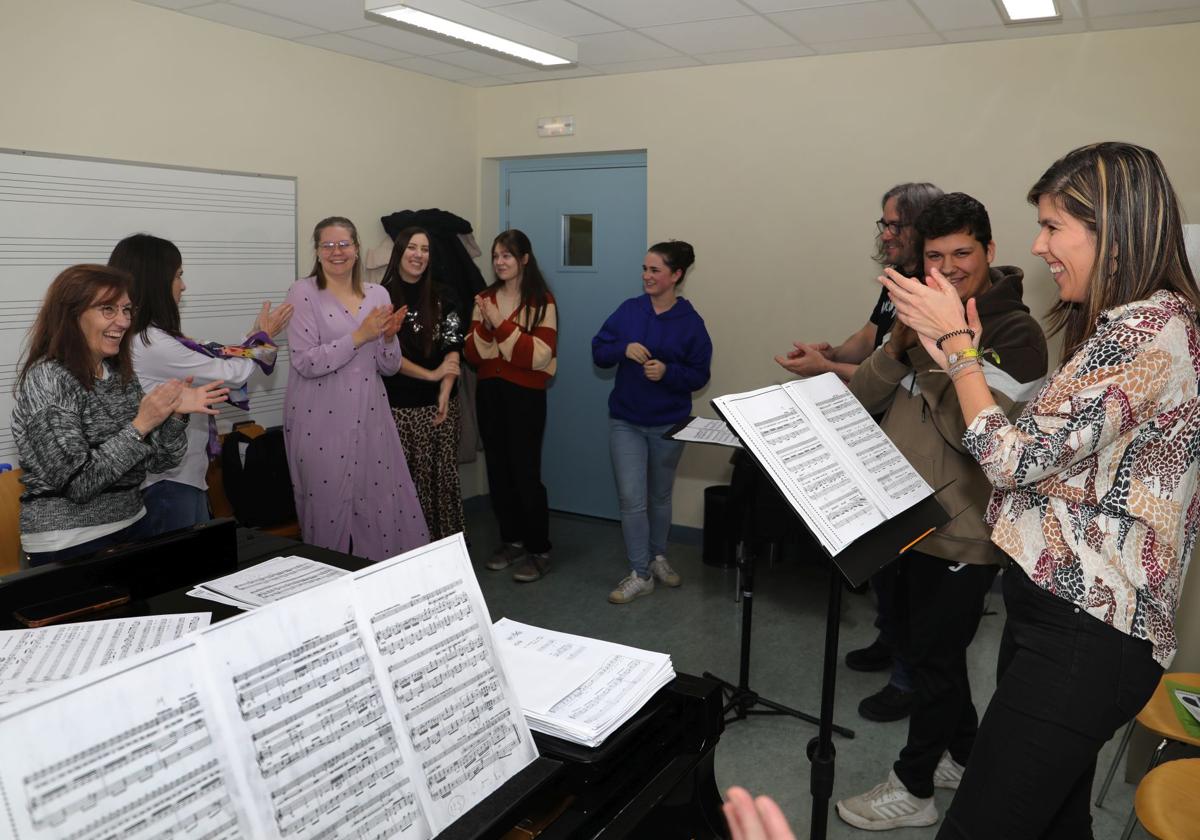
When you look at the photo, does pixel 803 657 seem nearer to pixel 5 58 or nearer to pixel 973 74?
pixel 973 74

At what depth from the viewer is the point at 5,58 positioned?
3090mm

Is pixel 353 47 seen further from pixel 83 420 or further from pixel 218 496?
pixel 83 420

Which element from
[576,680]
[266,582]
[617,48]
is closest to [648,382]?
[617,48]

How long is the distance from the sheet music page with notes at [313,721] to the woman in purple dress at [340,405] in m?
2.59

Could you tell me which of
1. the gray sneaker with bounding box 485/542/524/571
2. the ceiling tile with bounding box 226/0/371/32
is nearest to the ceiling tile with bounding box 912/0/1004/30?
the ceiling tile with bounding box 226/0/371/32

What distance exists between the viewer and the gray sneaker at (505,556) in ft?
14.9

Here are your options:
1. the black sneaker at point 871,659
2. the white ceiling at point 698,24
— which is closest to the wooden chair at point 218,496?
the white ceiling at point 698,24

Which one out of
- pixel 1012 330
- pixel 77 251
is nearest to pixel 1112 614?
pixel 1012 330

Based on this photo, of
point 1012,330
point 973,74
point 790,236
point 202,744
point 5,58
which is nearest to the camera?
point 202,744

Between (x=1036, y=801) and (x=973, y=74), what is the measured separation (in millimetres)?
3347

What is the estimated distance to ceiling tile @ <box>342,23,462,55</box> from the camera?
3898 millimetres

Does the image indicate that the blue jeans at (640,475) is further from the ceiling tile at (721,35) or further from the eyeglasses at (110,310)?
the eyeglasses at (110,310)

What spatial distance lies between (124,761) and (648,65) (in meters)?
4.36

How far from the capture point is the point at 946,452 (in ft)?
7.47
